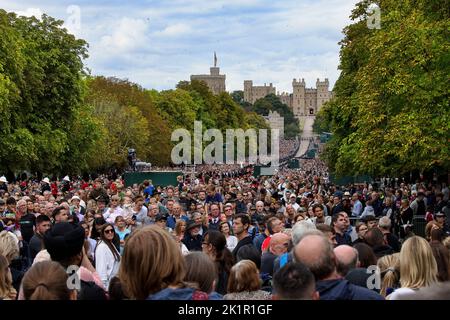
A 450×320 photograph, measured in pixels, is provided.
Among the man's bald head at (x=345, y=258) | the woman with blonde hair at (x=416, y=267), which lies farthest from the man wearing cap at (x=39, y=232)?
the woman with blonde hair at (x=416, y=267)

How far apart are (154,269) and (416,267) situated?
2.17 metres

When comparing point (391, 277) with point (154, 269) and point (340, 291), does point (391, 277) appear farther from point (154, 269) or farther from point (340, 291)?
point (154, 269)

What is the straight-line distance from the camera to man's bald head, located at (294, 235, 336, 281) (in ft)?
19.1

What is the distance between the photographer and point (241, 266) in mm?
7445

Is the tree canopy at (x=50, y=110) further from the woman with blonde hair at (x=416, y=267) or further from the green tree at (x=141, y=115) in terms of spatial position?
the woman with blonde hair at (x=416, y=267)

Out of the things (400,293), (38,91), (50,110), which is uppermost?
(38,91)

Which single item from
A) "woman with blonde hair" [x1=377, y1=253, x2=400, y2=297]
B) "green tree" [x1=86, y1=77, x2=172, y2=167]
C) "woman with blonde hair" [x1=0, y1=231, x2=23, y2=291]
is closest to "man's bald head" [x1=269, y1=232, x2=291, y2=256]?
"woman with blonde hair" [x1=377, y1=253, x2=400, y2=297]

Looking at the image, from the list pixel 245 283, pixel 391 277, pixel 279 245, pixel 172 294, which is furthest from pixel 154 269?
pixel 279 245

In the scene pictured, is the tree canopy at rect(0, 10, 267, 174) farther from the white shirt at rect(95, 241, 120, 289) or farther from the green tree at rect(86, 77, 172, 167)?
the white shirt at rect(95, 241, 120, 289)

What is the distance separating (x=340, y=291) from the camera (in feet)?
18.8

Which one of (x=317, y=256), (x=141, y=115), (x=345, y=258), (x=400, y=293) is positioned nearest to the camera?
(x=317, y=256)

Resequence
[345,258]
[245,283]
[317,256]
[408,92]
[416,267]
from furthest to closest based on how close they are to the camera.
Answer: [408,92]
[245,283]
[345,258]
[416,267]
[317,256]
